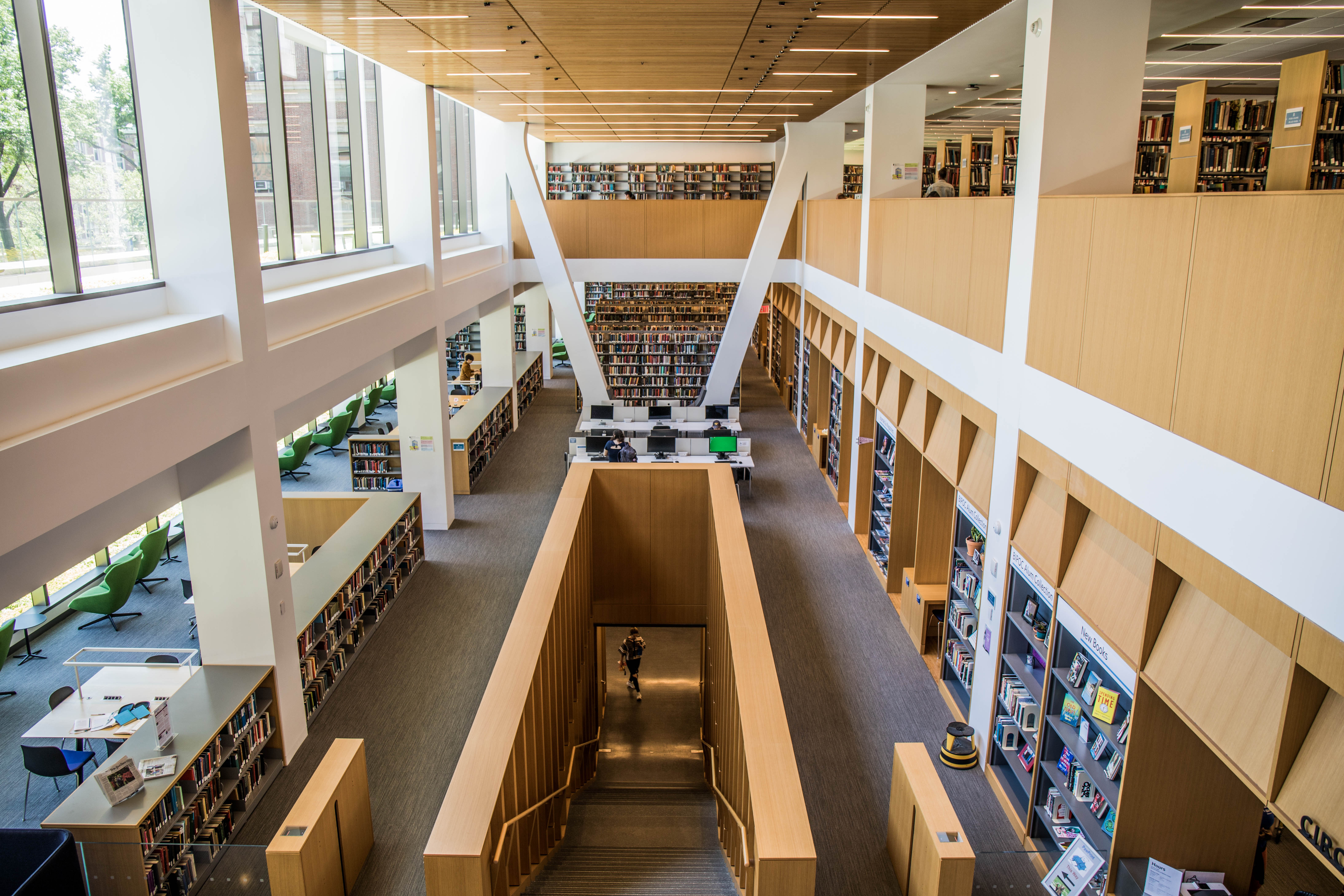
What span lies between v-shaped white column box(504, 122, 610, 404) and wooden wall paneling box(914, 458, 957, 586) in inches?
302

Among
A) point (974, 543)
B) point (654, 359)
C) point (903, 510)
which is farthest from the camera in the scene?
point (654, 359)

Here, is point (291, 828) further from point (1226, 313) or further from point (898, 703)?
point (1226, 313)

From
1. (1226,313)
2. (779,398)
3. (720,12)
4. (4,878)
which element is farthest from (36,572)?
(779,398)

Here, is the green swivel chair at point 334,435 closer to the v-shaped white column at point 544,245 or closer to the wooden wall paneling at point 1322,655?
the v-shaped white column at point 544,245

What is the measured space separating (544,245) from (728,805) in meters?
10.8

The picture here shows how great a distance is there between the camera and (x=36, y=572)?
4.56 m

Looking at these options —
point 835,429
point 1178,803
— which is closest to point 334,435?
point 835,429

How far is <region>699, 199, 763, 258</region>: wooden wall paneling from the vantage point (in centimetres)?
1666

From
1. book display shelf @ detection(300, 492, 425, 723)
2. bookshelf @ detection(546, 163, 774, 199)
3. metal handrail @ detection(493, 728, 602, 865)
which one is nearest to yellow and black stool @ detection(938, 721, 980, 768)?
metal handrail @ detection(493, 728, 602, 865)

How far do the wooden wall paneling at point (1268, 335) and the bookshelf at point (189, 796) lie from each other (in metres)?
5.94

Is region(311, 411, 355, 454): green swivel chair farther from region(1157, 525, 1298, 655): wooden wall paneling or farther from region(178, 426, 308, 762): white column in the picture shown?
region(1157, 525, 1298, 655): wooden wall paneling

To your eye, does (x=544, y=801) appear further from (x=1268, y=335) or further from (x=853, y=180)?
(x=853, y=180)

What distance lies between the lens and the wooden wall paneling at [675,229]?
16.6 meters

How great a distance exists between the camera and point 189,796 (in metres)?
5.52
